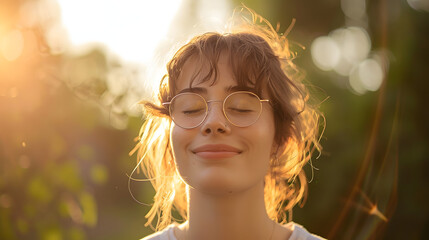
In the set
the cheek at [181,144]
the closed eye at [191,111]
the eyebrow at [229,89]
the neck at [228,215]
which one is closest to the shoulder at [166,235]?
the neck at [228,215]

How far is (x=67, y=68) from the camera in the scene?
702cm

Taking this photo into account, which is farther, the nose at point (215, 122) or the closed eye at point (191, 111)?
the closed eye at point (191, 111)

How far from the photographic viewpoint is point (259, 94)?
8.06 feet

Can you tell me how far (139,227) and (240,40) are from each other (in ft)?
20.6

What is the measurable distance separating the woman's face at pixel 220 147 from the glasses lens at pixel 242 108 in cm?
3

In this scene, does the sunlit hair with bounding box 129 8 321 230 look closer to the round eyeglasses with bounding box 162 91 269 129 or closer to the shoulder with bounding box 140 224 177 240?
the round eyeglasses with bounding box 162 91 269 129

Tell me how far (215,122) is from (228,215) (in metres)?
0.53

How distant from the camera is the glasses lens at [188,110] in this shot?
239 centimetres

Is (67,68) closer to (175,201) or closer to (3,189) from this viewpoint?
(3,189)

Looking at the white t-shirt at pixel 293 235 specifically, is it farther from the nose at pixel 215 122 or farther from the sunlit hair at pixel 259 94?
the nose at pixel 215 122

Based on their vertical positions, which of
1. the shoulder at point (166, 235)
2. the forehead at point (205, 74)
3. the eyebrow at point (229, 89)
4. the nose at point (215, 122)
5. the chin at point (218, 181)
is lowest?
the shoulder at point (166, 235)

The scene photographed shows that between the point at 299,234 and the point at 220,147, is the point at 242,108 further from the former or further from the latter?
the point at 299,234

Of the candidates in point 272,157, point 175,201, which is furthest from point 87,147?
point 272,157

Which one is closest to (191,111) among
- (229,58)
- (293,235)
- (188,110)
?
(188,110)
